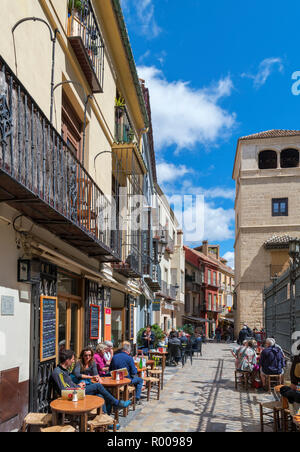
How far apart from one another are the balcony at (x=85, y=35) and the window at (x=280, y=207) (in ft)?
83.5

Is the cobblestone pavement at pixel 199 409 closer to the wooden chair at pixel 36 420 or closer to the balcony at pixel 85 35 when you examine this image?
the wooden chair at pixel 36 420

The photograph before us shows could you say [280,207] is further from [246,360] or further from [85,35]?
[85,35]

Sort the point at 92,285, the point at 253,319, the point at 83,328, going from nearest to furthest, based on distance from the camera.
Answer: the point at 83,328 < the point at 92,285 < the point at 253,319

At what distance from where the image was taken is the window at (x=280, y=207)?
33.1 meters

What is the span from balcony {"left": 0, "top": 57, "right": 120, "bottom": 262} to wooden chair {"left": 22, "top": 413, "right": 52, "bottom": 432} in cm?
255

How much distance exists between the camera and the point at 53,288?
7.39 metres

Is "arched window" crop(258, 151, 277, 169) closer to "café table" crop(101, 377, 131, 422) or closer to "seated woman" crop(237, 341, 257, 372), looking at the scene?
"seated woman" crop(237, 341, 257, 372)

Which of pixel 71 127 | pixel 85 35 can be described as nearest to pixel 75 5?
pixel 85 35

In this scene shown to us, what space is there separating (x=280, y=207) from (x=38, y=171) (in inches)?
1174

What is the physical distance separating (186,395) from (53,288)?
16.2 feet

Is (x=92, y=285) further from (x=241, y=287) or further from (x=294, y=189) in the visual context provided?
(x=294, y=189)

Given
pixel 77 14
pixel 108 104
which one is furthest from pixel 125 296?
pixel 77 14

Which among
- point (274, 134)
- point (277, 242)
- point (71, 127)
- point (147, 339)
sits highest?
point (274, 134)

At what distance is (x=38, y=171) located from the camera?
218 inches
